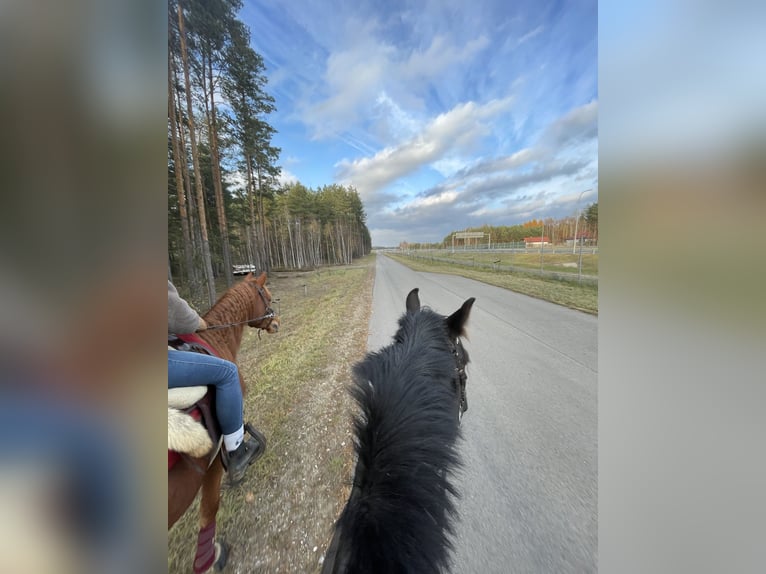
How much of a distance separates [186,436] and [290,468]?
1323 millimetres

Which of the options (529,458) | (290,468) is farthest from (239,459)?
(529,458)

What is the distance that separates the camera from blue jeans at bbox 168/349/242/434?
158 cm

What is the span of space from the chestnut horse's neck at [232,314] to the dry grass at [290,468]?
1.03 metres

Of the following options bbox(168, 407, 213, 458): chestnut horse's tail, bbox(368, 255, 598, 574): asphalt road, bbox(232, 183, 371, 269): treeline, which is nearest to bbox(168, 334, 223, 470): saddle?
bbox(168, 407, 213, 458): chestnut horse's tail

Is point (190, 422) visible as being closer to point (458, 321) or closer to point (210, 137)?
point (458, 321)

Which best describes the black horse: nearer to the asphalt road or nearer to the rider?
the asphalt road

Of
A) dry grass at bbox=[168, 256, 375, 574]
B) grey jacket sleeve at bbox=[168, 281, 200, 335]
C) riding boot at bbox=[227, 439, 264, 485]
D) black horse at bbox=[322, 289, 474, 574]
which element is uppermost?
grey jacket sleeve at bbox=[168, 281, 200, 335]

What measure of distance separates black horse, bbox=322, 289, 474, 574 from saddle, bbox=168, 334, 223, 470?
0.86 meters

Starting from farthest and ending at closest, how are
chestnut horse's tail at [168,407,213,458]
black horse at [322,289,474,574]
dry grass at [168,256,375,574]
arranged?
dry grass at [168,256,375,574] < chestnut horse's tail at [168,407,213,458] < black horse at [322,289,474,574]

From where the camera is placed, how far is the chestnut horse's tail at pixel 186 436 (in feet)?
4.54
